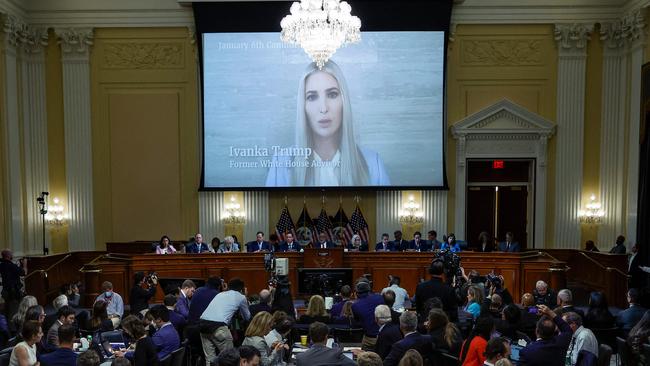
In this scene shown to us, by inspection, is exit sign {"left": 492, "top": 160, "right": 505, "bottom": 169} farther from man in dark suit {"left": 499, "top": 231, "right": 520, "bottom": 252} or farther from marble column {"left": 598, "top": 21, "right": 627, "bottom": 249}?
man in dark suit {"left": 499, "top": 231, "right": 520, "bottom": 252}

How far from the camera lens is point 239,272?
1303 centimetres

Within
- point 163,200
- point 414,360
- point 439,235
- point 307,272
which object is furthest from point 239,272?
point 414,360

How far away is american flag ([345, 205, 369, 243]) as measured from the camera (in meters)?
15.5

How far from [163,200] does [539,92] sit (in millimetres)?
10689

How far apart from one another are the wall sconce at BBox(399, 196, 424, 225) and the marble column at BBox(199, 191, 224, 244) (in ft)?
16.3

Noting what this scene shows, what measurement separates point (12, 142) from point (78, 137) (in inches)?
69.7

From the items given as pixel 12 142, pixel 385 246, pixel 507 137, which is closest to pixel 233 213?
pixel 385 246

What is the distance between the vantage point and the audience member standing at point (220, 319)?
22.4 ft

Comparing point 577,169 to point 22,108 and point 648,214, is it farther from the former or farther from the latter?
point 22,108

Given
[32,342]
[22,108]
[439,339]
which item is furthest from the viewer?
[22,108]

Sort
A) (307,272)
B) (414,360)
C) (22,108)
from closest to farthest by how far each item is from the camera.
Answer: (414,360)
(307,272)
(22,108)

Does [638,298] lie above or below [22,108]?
below

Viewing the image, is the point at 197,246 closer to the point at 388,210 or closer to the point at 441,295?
the point at 388,210

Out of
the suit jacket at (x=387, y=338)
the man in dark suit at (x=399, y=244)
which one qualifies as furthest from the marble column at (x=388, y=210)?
the suit jacket at (x=387, y=338)
